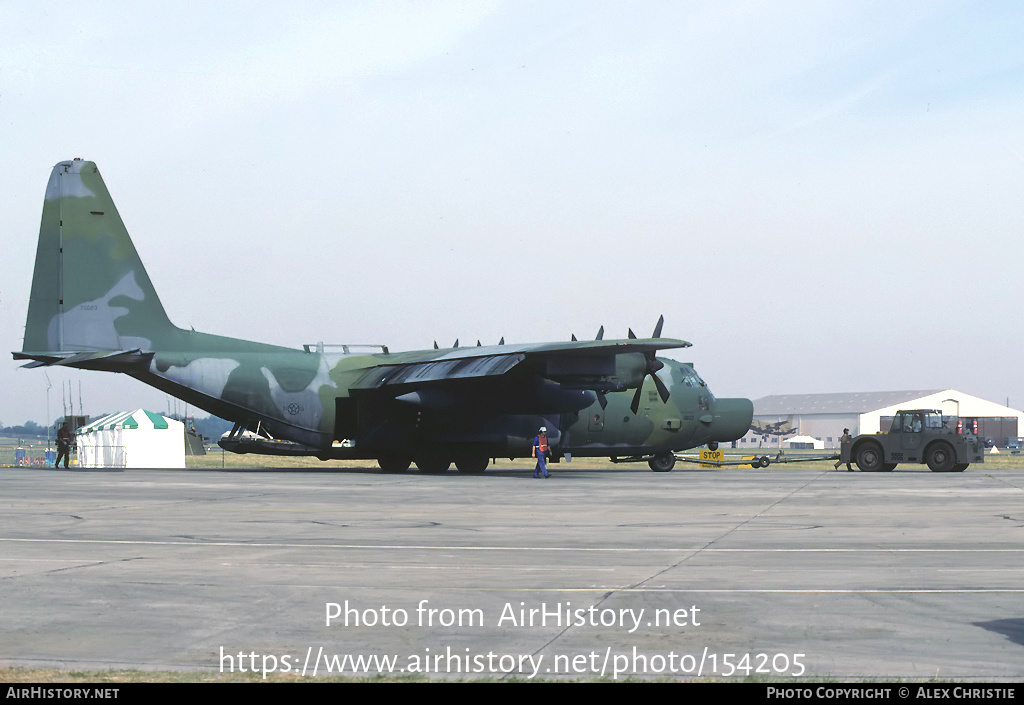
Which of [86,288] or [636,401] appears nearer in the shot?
[86,288]

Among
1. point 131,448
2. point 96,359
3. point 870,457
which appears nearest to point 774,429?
point 870,457

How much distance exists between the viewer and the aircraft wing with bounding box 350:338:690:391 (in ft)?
109

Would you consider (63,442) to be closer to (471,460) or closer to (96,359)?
(96,359)

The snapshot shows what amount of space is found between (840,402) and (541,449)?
154034 millimetres

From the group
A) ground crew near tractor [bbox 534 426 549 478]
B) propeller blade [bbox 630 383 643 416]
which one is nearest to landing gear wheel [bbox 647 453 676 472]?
propeller blade [bbox 630 383 643 416]

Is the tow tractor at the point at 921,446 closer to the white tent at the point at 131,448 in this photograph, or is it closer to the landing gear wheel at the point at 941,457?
the landing gear wheel at the point at 941,457

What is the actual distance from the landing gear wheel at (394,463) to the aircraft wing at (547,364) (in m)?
3.62

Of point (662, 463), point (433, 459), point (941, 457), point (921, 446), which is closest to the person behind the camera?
point (433, 459)

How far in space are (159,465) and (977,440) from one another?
39.5m

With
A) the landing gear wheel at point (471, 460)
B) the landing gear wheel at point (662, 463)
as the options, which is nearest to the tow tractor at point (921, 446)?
the landing gear wheel at point (662, 463)

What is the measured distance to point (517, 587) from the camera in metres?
11.5

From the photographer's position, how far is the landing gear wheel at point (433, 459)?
38938 millimetres

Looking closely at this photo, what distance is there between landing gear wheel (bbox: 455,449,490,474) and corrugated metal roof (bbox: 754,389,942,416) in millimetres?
137937
